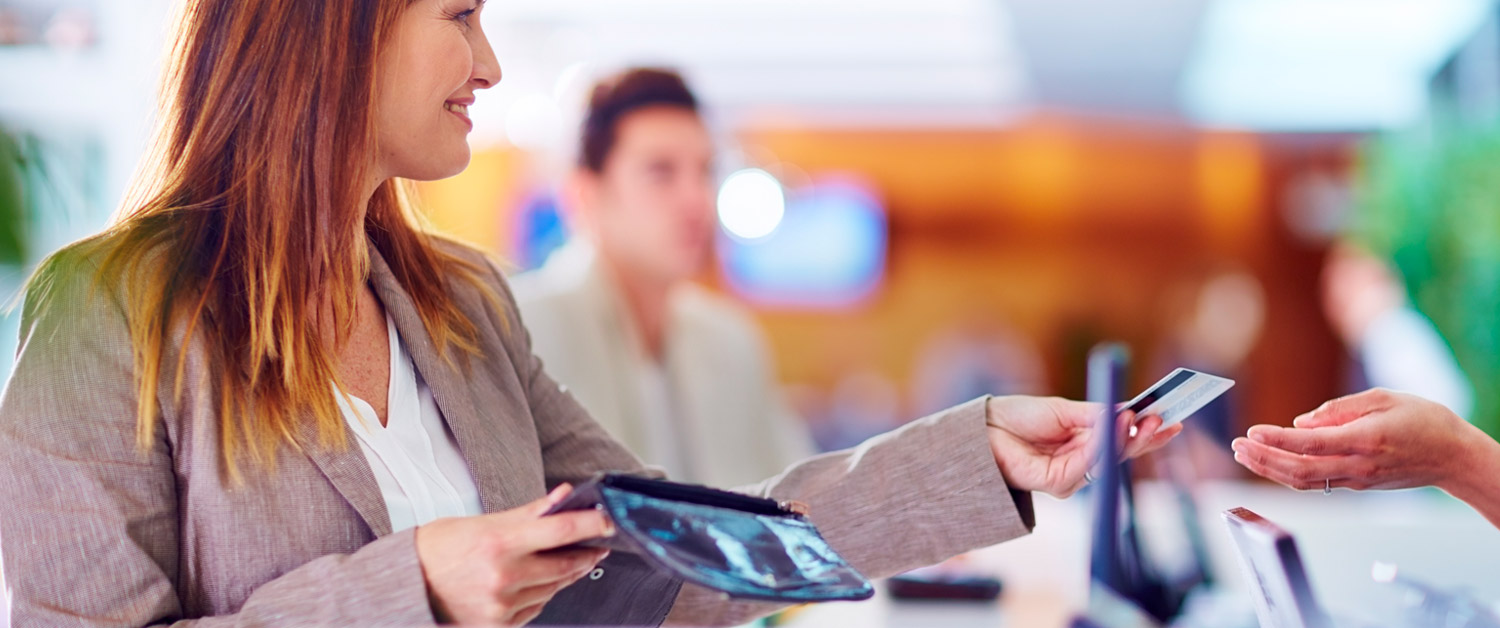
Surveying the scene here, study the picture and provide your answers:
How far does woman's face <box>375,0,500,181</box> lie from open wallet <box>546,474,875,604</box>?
0.52 metres

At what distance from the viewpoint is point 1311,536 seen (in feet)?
9.36

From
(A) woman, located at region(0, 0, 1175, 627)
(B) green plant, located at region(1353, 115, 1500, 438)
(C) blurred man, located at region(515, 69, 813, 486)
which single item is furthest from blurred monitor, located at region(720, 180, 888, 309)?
(A) woman, located at region(0, 0, 1175, 627)

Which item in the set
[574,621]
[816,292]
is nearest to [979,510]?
[574,621]

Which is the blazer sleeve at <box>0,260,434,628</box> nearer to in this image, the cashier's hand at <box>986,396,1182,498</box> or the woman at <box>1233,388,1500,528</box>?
the cashier's hand at <box>986,396,1182,498</box>

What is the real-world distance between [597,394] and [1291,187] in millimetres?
7645

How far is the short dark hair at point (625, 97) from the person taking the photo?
265cm

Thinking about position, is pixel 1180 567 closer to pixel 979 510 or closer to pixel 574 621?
pixel 979 510

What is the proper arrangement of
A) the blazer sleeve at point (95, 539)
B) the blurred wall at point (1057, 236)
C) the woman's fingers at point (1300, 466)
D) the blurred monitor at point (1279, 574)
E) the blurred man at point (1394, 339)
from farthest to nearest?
the blurred wall at point (1057, 236) < the blurred man at point (1394, 339) < the woman's fingers at point (1300, 466) < the blazer sleeve at point (95, 539) < the blurred monitor at point (1279, 574)

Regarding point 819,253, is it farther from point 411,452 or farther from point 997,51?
point 411,452

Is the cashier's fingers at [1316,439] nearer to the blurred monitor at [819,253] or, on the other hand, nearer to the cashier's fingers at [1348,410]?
the cashier's fingers at [1348,410]

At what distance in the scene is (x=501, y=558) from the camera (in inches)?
37.6

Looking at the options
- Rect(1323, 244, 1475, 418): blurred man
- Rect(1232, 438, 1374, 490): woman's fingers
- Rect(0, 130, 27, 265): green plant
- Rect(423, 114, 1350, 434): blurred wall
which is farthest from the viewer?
Rect(423, 114, 1350, 434): blurred wall

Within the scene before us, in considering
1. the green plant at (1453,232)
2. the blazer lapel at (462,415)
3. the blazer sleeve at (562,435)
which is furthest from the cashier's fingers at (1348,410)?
the green plant at (1453,232)

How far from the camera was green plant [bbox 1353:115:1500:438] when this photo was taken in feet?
13.3
